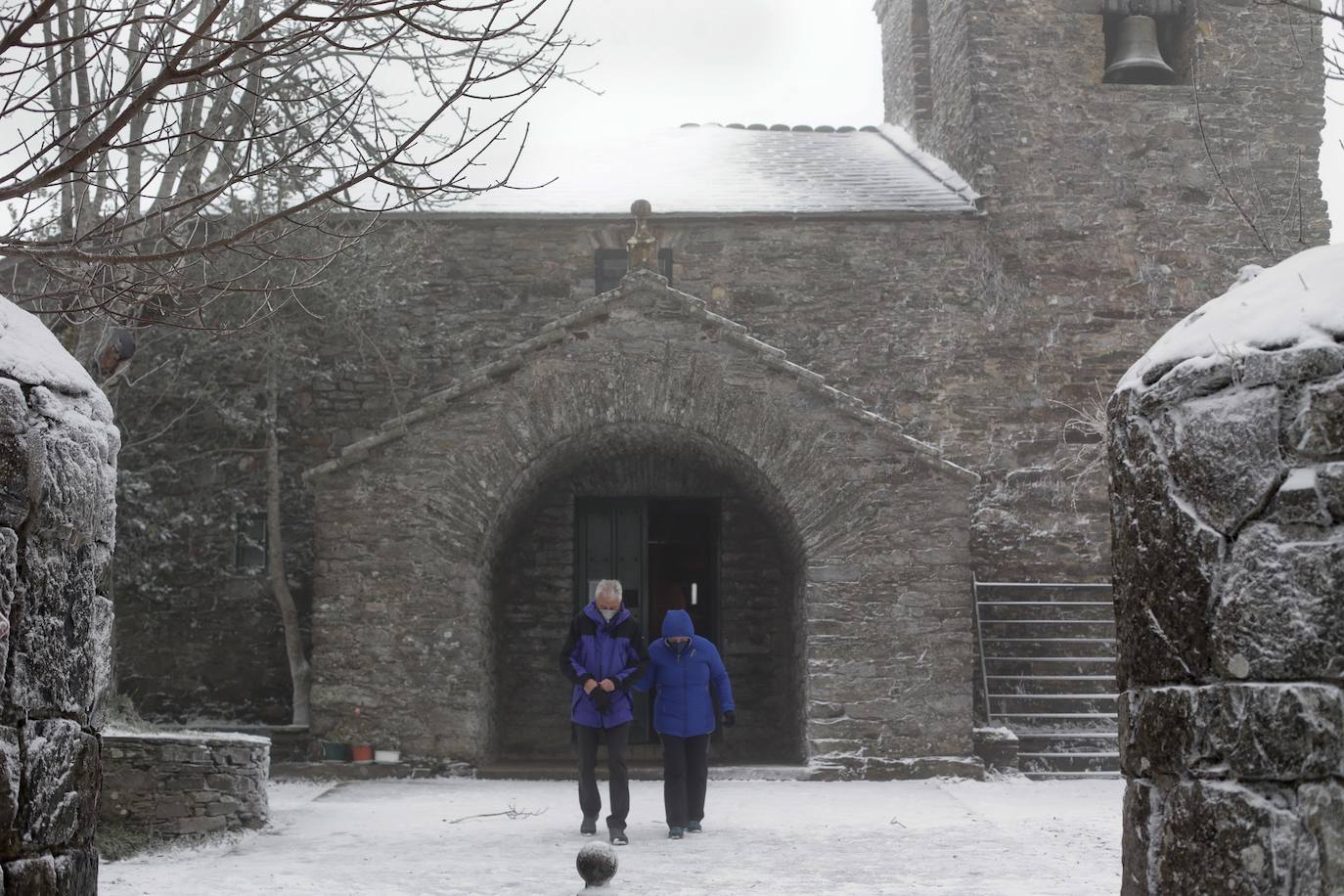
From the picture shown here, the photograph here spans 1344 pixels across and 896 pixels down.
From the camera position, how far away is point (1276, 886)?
3066mm

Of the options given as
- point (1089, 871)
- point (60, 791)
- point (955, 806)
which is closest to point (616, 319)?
point (955, 806)

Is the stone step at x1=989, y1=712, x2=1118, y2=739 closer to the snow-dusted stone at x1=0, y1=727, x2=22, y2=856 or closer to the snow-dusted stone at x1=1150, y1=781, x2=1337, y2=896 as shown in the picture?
the snow-dusted stone at x1=1150, y1=781, x2=1337, y2=896

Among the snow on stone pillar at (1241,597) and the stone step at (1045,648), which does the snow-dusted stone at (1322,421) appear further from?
the stone step at (1045,648)

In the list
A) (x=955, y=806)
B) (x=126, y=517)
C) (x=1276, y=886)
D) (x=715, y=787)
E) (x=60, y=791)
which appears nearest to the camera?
(x=1276, y=886)

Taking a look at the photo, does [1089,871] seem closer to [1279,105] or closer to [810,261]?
[810,261]

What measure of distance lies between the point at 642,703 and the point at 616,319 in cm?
412

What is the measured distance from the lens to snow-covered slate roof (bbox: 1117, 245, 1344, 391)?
3.24 metres

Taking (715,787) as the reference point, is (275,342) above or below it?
above

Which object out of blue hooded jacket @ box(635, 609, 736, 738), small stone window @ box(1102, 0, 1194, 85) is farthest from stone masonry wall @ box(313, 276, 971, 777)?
small stone window @ box(1102, 0, 1194, 85)

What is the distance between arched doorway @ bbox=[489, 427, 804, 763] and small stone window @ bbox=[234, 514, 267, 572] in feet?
9.23

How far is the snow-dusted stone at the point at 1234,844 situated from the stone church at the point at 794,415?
32.1ft

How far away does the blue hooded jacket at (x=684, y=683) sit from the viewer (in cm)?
977

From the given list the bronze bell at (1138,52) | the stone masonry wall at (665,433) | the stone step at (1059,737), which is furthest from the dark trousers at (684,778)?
the bronze bell at (1138,52)

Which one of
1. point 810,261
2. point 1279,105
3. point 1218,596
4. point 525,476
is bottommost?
point 1218,596
